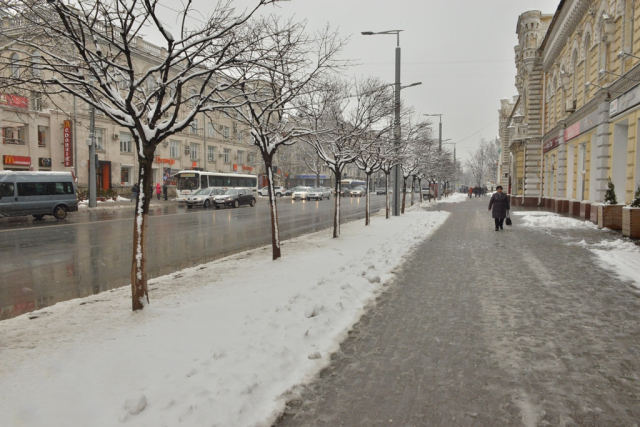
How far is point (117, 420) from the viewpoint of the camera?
3.03 metres

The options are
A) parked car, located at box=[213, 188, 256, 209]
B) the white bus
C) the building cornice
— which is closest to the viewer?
the building cornice

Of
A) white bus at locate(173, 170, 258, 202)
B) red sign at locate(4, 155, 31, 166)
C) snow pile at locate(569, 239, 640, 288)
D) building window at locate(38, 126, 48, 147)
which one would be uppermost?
building window at locate(38, 126, 48, 147)

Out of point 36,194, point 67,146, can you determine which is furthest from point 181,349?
point 67,146

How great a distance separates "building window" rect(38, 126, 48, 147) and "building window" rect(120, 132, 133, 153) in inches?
285

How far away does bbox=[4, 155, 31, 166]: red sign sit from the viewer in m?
31.5

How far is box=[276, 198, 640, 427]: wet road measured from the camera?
130 inches

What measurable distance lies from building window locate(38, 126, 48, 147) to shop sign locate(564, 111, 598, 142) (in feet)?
118

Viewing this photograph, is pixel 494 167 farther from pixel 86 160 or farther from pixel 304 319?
pixel 304 319

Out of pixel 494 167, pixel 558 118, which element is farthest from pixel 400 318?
pixel 494 167

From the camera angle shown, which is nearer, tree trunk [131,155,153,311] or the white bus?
tree trunk [131,155,153,311]

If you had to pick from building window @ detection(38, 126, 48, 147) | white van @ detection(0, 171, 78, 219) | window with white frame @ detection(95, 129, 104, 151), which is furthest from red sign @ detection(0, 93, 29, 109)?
window with white frame @ detection(95, 129, 104, 151)

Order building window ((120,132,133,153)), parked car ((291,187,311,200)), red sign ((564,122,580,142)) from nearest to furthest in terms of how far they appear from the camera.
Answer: red sign ((564,122,580,142)) → building window ((120,132,133,153)) → parked car ((291,187,311,200))

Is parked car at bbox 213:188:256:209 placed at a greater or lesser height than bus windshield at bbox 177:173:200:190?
lesser

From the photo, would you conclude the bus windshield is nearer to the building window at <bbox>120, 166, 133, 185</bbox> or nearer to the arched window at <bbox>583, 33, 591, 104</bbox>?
the building window at <bbox>120, 166, 133, 185</bbox>
